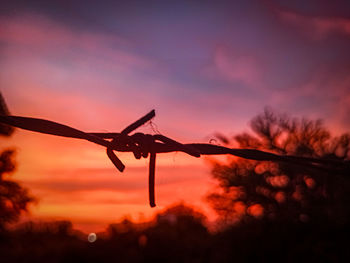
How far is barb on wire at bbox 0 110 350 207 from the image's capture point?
1.67m

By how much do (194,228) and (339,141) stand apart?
14.5 metres

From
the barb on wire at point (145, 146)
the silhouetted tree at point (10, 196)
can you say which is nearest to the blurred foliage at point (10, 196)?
the silhouetted tree at point (10, 196)

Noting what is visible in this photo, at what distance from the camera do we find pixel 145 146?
1.80 m

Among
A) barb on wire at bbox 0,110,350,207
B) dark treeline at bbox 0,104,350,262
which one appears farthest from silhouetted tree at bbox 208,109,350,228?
barb on wire at bbox 0,110,350,207

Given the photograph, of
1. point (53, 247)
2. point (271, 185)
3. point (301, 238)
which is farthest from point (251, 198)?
point (53, 247)

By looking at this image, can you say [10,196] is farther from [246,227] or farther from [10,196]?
[246,227]

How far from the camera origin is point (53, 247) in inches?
1095

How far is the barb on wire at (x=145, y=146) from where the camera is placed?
5.49 feet

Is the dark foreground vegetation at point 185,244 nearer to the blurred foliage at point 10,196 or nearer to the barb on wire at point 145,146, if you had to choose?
the blurred foliage at point 10,196

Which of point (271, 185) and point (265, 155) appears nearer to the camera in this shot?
point (265, 155)

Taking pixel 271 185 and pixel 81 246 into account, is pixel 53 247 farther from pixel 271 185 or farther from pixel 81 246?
pixel 271 185

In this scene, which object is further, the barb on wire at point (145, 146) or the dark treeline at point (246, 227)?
the dark treeline at point (246, 227)

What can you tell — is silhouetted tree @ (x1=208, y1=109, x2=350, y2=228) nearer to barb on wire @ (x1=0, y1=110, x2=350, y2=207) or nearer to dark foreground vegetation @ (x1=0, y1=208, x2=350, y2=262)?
dark foreground vegetation @ (x1=0, y1=208, x2=350, y2=262)

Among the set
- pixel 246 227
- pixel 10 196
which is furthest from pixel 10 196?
pixel 246 227
